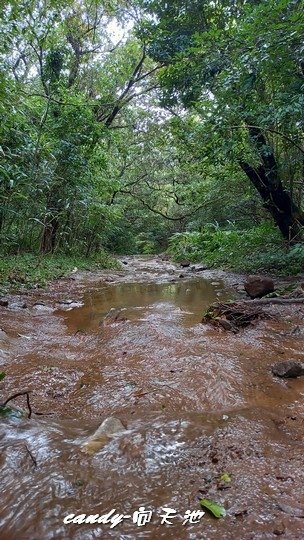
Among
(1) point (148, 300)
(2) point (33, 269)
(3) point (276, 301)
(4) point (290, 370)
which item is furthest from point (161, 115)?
(4) point (290, 370)

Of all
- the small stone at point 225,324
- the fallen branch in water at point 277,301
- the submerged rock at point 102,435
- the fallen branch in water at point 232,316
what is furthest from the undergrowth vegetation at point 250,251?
the submerged rock at point 102,435

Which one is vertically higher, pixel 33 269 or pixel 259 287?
pixel 259 287

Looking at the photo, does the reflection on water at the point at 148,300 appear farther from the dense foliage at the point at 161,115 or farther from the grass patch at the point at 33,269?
the dense foliage at the point at 161,115

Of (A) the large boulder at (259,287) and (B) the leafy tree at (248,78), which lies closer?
(B) the leafy tree at (248,78)

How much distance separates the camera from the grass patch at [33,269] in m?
6.43

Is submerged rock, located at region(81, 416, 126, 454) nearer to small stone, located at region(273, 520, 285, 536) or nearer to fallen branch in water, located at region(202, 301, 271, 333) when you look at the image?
small stone, located at region(273, 520, 285, 536)

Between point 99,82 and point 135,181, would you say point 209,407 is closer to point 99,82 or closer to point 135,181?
point 99,82

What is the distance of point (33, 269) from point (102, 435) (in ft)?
21.2

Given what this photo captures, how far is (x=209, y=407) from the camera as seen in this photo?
86.8 inches

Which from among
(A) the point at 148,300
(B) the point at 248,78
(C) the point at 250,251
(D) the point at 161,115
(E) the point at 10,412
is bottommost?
(A) the point at 148,300

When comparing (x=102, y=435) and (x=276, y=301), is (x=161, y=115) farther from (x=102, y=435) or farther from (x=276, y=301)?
(x=102, y=435)

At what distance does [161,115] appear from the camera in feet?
44.2

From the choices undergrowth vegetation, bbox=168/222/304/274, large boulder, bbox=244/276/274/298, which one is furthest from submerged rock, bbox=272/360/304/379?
undergrowth vegetation, bbox=168/222/304/274

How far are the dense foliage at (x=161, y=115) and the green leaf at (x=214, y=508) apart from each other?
190 inches
